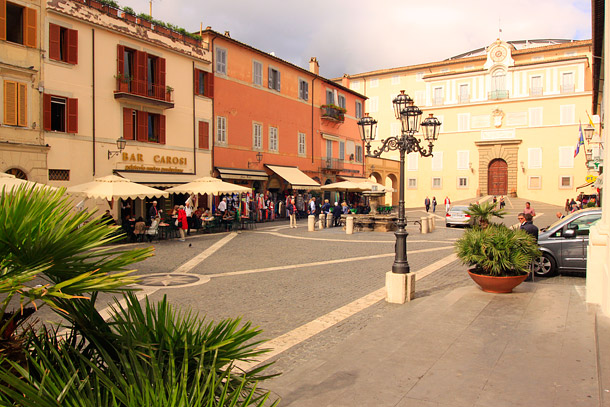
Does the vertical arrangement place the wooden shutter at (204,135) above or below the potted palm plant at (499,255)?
above

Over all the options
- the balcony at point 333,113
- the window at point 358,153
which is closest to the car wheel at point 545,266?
the balcony at point 333,113

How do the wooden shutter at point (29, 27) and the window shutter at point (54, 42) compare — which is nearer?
the wooden shutter at point (29, 27)

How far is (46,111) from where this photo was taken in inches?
714

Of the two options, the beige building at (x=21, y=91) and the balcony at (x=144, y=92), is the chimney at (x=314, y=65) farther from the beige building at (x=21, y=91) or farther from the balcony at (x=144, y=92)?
the beige building at (x=21, y=91)

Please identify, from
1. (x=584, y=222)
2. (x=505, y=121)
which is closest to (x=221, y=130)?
(x=584, y=222)

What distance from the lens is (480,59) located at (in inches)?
2023

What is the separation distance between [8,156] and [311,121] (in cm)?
2234

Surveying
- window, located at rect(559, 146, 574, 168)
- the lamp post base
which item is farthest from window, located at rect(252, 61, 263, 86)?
window, located at rect(559, 146, 574, 168)

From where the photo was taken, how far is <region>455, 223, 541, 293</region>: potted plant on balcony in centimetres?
800

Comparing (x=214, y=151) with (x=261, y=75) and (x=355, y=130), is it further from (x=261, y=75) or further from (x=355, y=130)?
(x=355, y=130)

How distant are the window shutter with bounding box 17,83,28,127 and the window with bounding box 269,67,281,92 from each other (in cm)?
1634

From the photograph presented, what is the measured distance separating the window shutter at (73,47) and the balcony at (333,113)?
802 inches

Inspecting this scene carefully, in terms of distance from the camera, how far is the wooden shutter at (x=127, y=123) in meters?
21.4

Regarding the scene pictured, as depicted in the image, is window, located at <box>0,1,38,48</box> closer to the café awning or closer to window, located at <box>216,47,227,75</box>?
window, located at <box>216,47,227,75</box>
